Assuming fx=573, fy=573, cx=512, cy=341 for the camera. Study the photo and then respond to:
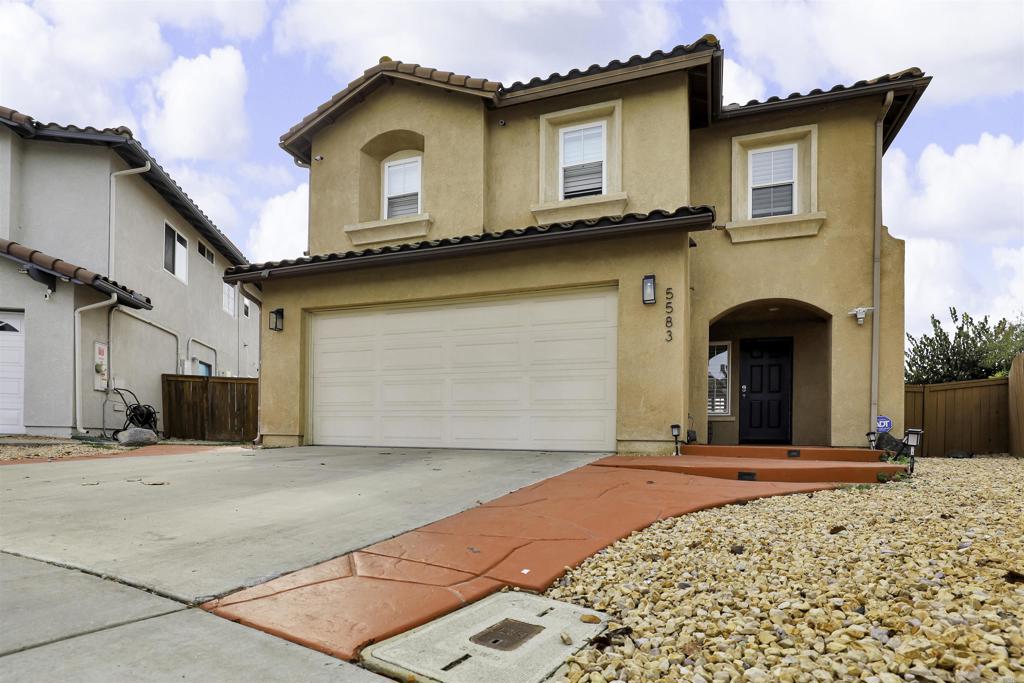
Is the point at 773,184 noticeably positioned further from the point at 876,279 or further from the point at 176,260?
the point at 176,260

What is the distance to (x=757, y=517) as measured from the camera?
3.71m

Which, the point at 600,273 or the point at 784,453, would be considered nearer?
the point at 784,453

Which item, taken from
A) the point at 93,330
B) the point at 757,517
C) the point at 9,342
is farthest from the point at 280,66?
the point at 757,517

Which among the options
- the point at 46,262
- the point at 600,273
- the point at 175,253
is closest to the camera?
the point at 600,273

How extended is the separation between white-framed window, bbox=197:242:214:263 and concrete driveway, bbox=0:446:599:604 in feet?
35.0

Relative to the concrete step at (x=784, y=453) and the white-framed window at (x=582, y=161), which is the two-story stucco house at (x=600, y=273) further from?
→ the concrete step at (x=784, y=453)

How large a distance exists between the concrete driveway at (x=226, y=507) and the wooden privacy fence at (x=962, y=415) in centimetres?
689

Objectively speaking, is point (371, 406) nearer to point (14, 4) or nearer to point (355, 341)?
point (355, 341)

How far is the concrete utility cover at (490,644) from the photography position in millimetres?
1855

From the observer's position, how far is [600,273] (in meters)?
7.34

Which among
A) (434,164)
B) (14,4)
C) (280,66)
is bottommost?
(434,164)

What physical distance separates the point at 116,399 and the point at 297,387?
16.3 ft

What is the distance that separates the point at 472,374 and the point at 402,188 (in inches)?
160

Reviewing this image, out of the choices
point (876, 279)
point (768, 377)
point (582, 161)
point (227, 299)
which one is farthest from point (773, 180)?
point (227, 299)
